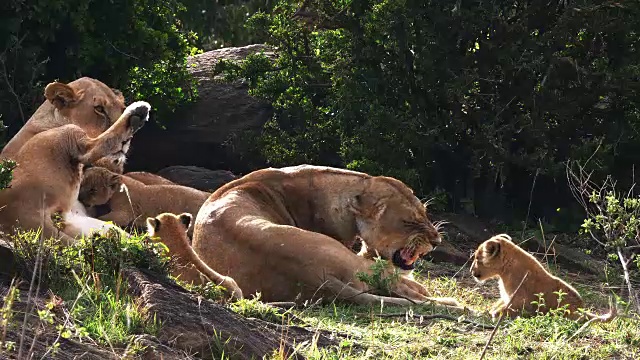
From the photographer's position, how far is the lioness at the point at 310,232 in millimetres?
8289

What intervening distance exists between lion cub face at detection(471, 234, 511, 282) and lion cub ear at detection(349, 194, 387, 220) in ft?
2.60

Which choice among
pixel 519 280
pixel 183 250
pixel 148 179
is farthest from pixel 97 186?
pixel 519 280

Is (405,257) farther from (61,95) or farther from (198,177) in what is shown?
(198,177)

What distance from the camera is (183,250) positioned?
7637 millimetres

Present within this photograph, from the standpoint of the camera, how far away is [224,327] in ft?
19.9

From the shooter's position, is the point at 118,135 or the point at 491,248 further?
the point at 118,135

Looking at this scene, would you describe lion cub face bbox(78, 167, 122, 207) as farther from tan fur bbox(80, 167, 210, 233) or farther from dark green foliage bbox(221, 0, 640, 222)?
dark green foliage bbox(221, 0, 640, 222)

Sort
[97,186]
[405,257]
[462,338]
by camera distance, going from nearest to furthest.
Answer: [462,338], [405,257], [97,186]

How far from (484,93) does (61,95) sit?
13.5 feet

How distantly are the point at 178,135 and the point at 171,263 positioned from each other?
6652 mm

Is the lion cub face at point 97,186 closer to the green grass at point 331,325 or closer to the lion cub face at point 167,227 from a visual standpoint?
the lion cub face at point 167,227

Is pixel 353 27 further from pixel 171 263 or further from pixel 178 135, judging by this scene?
pixel 171 263

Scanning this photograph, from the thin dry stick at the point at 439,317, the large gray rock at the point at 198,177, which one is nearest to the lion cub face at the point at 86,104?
the large gray rock at the point at 198,177

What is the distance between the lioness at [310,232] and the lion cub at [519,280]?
1.34ft
